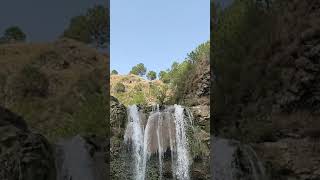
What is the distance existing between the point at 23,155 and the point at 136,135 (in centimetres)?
521

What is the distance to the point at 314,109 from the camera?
1120cm

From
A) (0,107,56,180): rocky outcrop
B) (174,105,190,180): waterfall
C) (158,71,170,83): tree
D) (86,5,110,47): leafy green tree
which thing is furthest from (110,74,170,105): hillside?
(0,107,56,180): rocky outcrop

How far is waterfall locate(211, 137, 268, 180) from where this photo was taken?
37.0 ft

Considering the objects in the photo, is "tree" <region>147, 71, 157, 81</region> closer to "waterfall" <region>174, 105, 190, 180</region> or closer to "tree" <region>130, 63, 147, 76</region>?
"tree" <region>130, 63, 147, 76</region>

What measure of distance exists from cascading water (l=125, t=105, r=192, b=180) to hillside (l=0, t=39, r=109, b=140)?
286 cm

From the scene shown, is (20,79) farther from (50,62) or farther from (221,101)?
(221,101)

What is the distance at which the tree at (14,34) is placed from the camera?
451 inches

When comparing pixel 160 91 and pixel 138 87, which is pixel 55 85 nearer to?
pixel 138 87

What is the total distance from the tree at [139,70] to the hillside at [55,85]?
573cm

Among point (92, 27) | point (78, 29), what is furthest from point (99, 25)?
point (78, 29)

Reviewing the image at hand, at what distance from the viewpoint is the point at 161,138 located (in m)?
14.6

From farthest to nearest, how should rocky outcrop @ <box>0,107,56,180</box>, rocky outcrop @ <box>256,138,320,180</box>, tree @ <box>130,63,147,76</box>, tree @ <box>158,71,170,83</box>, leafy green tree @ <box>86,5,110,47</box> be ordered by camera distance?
1. tree @ <box>130,63,147,76</box>
2. tree @ <box>158,71,170,83</box>
3. leafy green tree @ <box>86,5,110,47</box>
4. rocky outcrop @ <box>256,138,320,180</box>
5. rocky outcrop @ <box>0,107,56,180</box>

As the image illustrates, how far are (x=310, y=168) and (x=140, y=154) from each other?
494cm

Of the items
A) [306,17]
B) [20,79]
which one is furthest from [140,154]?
[306,17]
